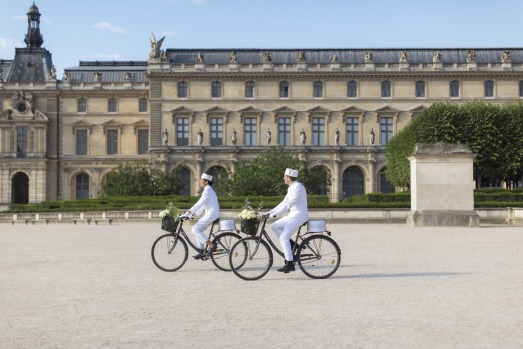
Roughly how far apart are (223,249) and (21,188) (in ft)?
258

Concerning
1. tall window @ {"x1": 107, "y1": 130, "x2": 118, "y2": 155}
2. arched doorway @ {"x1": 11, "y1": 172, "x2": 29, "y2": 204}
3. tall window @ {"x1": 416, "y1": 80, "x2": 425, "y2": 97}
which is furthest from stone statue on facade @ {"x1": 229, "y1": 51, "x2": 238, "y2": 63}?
arched doorway @ {"x1": 11, "y1": 172, "x2": 29, "y2": 204}

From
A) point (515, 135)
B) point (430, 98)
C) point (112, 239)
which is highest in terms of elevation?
point (430, 98)

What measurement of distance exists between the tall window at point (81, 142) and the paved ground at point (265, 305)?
70413mm

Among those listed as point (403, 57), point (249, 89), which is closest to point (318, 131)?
point (249, 89)

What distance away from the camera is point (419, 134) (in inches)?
2466

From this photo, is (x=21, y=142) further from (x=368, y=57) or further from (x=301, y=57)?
(x=368, y=57)

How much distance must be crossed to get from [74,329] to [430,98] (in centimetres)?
7172

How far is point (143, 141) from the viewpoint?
88.8 meters

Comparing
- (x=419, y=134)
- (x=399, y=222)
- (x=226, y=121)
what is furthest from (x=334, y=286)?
(x=226, y=121)

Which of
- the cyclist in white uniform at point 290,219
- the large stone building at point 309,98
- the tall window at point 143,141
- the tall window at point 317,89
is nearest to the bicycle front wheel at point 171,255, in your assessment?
the cyclist in white uniform at point 290,219

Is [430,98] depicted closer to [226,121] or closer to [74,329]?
[226,121]

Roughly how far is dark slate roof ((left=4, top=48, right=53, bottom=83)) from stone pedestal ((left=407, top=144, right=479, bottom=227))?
208 feet

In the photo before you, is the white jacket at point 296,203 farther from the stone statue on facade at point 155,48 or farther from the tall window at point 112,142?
the tall window at point 112,142

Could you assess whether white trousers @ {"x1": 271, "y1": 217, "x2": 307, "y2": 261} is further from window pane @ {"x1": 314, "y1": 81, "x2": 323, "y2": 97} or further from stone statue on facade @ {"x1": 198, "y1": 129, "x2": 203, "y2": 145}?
window pane @ {"x1": 314, "y1": 81, "x2": 323, "y2": 97}
